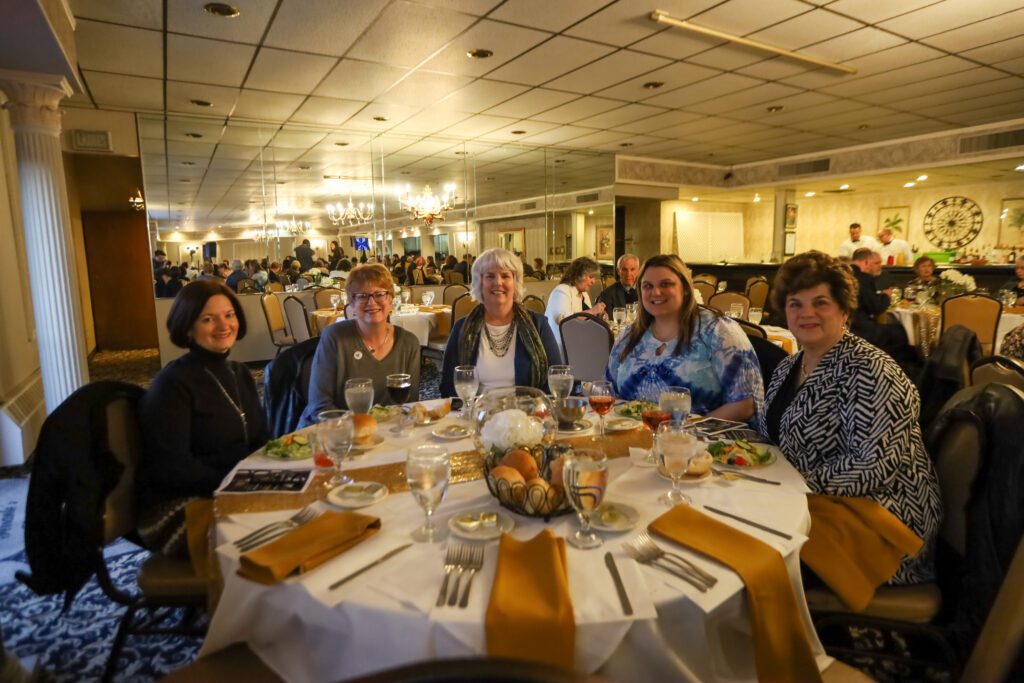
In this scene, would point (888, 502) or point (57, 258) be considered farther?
point (57, 258)

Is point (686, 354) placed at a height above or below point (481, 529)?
above

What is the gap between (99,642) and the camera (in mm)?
2137

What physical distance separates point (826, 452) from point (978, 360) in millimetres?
807

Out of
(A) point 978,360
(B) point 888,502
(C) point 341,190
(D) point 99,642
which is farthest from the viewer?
(C) point 341,190

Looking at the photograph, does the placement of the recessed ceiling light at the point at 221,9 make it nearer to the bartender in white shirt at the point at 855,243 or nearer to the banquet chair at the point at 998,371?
the banquet chair at the point at 998,371

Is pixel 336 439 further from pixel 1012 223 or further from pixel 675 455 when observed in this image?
pixel 1012 223

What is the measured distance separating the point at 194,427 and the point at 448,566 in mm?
1288

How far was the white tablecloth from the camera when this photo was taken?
918mm

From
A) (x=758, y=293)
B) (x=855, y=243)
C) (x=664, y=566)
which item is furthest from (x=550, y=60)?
(x=855, y=243)

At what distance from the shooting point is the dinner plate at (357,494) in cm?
132

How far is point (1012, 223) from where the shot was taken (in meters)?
11.9

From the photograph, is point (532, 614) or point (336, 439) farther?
point (336, 439)

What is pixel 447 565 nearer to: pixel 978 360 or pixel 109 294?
pixel 978 360

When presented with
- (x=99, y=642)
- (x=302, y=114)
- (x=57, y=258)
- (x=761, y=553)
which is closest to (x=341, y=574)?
(x=761, y=553)
